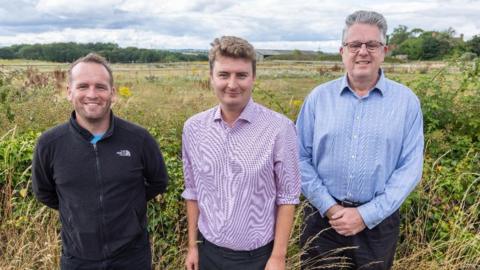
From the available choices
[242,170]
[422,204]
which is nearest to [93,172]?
[242,170]

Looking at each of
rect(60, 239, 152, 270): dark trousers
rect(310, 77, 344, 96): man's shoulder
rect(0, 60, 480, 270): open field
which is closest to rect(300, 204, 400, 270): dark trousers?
rect(0, 60, 480, 270): open field

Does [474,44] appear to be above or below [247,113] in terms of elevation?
above

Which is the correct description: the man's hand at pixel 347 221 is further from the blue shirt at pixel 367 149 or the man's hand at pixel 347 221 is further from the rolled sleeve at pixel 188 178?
the rolled sleeve at pixel 188 178

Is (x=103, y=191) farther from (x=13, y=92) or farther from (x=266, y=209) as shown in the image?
(x=13, y=92)

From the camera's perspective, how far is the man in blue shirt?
8.80ft

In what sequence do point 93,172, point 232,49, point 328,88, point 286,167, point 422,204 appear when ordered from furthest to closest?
point 422,204 → point 328,88 → point 93,172 → point 286,167 → point 232,49

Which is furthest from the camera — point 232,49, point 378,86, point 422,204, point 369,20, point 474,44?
point 474,44

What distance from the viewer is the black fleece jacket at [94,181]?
2.56m

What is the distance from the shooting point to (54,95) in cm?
717

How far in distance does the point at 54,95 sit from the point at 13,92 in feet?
1.93

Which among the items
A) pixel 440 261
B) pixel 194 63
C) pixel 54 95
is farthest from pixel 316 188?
pixel 194 63

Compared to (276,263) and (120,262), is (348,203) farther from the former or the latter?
(120,262)

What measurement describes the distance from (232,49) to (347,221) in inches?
49.9

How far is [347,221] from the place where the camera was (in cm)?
271
